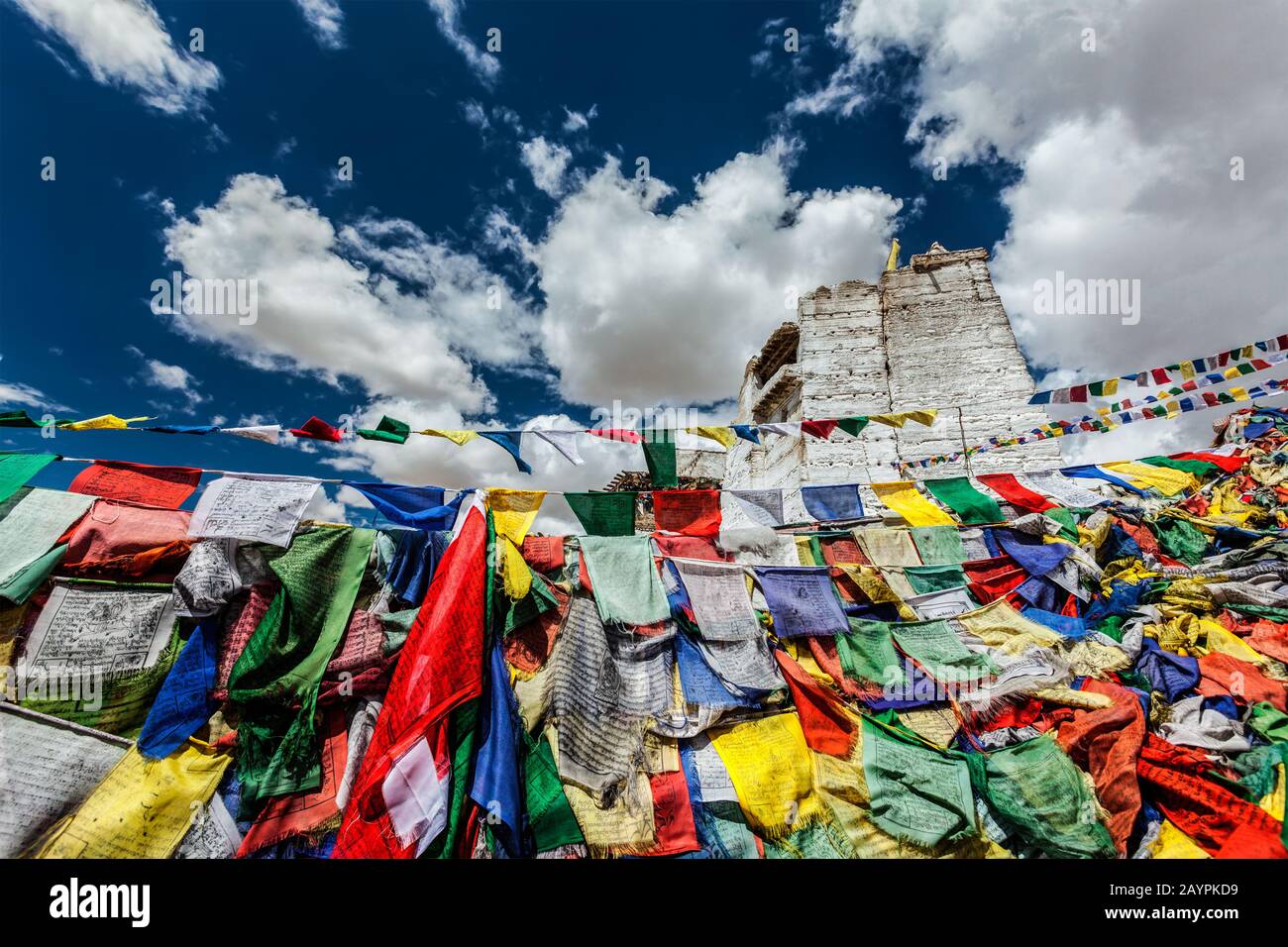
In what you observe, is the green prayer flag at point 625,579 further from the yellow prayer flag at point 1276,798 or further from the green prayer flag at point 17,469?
the green prayer flag at point 17,469

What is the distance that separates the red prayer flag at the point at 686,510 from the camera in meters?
6.95

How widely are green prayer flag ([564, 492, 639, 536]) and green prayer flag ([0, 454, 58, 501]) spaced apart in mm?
5103

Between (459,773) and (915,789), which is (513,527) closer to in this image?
(459,773)

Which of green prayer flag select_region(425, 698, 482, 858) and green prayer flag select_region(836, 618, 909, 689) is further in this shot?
green prayer flag select_region(836, 618, 909, 689)

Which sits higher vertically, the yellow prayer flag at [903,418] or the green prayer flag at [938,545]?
the yellow prayer flag at [903,418]

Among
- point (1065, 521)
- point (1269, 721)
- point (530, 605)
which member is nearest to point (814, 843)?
point (530, 605)

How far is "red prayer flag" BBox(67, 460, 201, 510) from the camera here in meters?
4.99

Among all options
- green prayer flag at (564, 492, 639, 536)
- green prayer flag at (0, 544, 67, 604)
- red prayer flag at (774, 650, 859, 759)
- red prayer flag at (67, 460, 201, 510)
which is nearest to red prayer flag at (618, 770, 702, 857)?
red prayer flag at (774, 650, 859, 759)

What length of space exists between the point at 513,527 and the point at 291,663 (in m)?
2.38

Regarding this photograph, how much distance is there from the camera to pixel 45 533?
441cm

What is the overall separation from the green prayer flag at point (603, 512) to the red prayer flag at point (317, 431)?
2921 millimetres

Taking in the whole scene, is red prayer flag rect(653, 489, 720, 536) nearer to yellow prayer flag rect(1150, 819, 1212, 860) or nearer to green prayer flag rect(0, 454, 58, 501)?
yellow prayer flag rect(1150, 819, 1212, 860)

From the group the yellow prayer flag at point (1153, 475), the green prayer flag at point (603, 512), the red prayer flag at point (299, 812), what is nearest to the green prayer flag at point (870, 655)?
the green prayer flag at point (603, 512)
